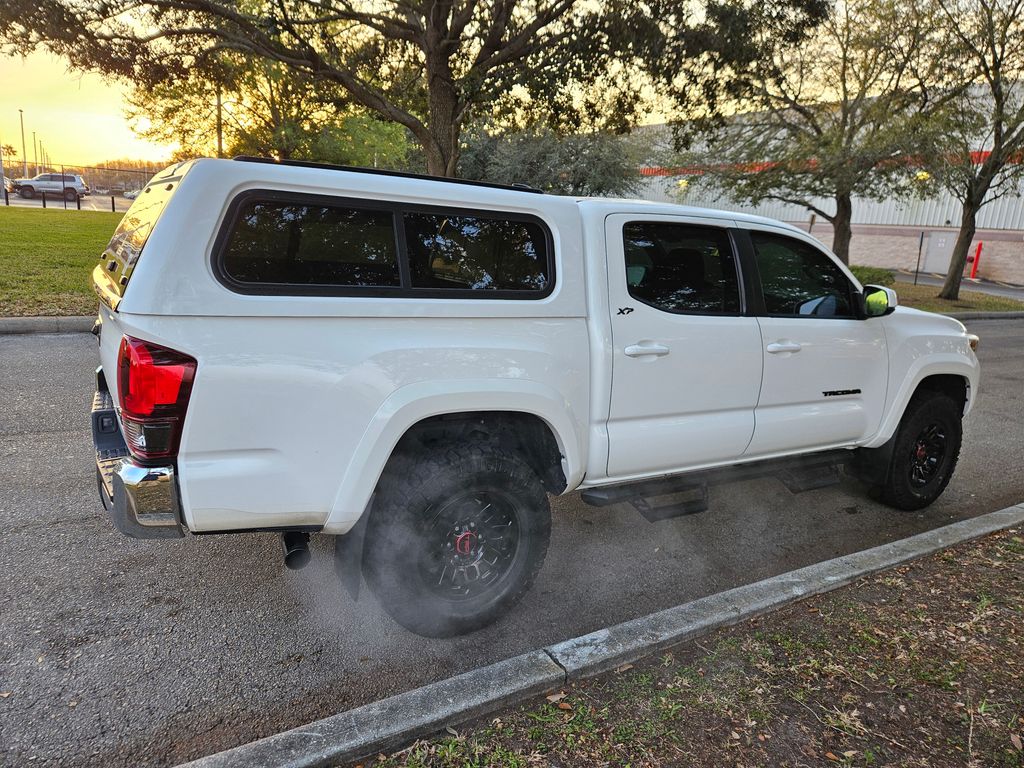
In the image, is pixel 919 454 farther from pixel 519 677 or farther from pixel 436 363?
pixel 436 363

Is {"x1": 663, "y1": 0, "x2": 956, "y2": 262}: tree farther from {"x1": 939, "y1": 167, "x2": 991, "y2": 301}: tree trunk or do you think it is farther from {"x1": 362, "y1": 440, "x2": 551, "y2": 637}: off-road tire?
{"x1": 362, "y1": 440, "x2": 551, "y2": 637}: off-road tire

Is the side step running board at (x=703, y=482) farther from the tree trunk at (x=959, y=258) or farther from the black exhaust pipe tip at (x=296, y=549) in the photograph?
the tree trunk at (x=959, y=258)

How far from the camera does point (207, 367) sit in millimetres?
2266

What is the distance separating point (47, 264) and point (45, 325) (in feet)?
15.4

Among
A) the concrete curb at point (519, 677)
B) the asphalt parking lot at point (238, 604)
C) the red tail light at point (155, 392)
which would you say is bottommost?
the asphalt parking lot at point (238, 604)

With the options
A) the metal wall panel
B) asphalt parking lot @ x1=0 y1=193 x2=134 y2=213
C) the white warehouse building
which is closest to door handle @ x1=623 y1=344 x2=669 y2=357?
the white warehouse building

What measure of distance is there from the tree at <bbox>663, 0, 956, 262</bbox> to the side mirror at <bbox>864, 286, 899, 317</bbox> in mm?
10483

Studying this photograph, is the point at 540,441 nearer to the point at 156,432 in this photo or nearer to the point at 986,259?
the point at 156,432

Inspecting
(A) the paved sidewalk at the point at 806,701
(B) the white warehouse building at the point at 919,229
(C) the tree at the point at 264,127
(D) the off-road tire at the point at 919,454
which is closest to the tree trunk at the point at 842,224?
(B) the white warehouse building at the point at 919,229

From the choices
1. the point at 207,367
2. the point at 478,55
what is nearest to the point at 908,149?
the point at 478,55

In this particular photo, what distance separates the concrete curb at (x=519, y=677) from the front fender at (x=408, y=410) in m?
0.71

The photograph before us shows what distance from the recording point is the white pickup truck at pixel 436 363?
2.33m

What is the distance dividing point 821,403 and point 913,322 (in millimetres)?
960

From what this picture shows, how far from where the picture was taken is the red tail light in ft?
7.40
